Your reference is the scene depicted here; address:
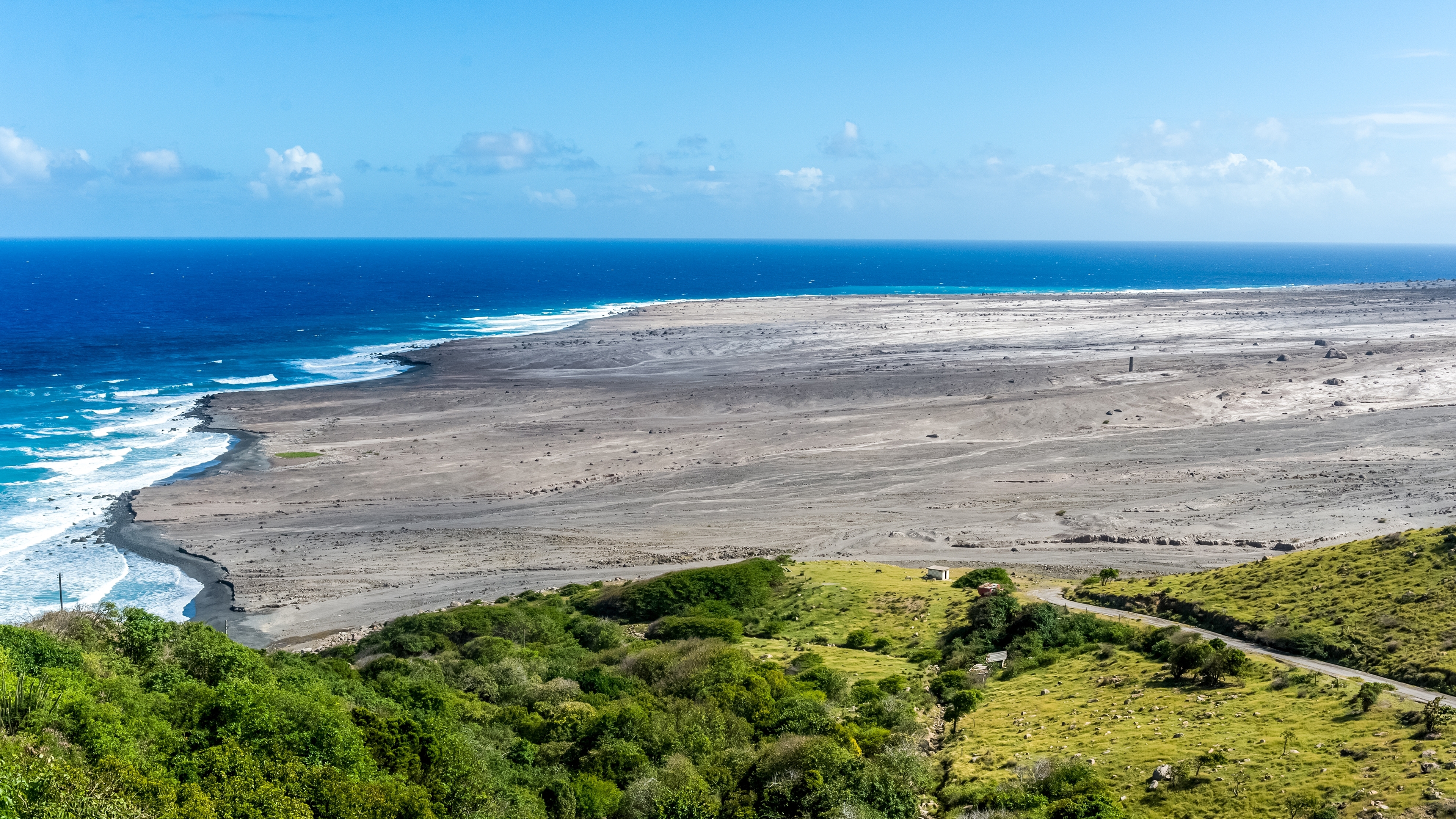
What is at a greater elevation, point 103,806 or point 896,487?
point 103,806

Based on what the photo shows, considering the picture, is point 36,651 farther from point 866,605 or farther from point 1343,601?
point 1343,601

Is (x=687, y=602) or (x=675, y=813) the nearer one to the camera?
(x=675, y=813)

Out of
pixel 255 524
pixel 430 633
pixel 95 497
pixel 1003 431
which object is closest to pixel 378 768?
pixel 430 633

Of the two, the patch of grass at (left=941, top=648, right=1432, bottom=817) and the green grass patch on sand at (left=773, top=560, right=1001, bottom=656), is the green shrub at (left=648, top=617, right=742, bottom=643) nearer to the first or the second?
the green grass patch on sand at (left=773, top=560, right=1001, bottom=656)

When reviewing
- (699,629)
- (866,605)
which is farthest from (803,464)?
(699,629)

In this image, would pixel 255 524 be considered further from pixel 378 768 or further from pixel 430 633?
pixel 378 768

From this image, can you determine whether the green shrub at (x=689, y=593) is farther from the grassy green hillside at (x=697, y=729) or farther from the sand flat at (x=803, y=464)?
the sand flat at (x=803, y=464)
